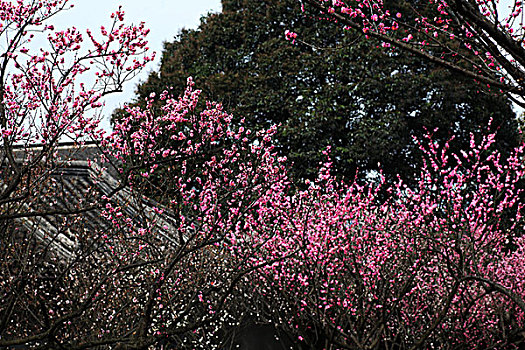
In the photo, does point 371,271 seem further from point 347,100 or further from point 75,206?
point 347,100

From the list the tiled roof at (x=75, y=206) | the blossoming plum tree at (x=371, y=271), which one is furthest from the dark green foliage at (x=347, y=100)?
the tiled roof at (x=75, y=206)

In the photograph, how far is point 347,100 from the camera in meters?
16.2

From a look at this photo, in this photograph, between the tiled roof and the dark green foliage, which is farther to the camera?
the dark green foliage

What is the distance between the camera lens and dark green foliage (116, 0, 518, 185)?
15.7 m

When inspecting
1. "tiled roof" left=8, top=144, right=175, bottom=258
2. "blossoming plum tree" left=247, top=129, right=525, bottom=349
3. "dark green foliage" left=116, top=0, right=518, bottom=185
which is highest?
"dark green foliage" left=116, top=0, right=518, bottom=185

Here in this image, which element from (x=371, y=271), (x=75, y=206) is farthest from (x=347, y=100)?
(x=75, y=206)

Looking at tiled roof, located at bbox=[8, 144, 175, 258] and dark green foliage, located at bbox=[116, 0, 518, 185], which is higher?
dark green foliage, located at bbox=[116, 0, 518, 185]

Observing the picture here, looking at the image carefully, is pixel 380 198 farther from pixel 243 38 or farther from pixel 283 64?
pixel 243 38

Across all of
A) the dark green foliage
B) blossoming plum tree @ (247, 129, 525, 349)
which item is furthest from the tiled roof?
the dark green foliage

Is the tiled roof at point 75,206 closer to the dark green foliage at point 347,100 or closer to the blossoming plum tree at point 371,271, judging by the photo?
the blossoming plum tree at point 371,271

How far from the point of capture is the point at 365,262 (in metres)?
9.34

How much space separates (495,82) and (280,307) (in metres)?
6.76

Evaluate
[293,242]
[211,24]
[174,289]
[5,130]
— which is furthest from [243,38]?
[5,130]

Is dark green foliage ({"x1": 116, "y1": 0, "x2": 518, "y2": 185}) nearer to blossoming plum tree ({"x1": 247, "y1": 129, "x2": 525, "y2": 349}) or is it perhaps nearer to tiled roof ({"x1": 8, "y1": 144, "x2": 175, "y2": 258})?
blossoming plum tree ({"x1": 247, "y1": 129, "x2": 525, "y2": 349})
